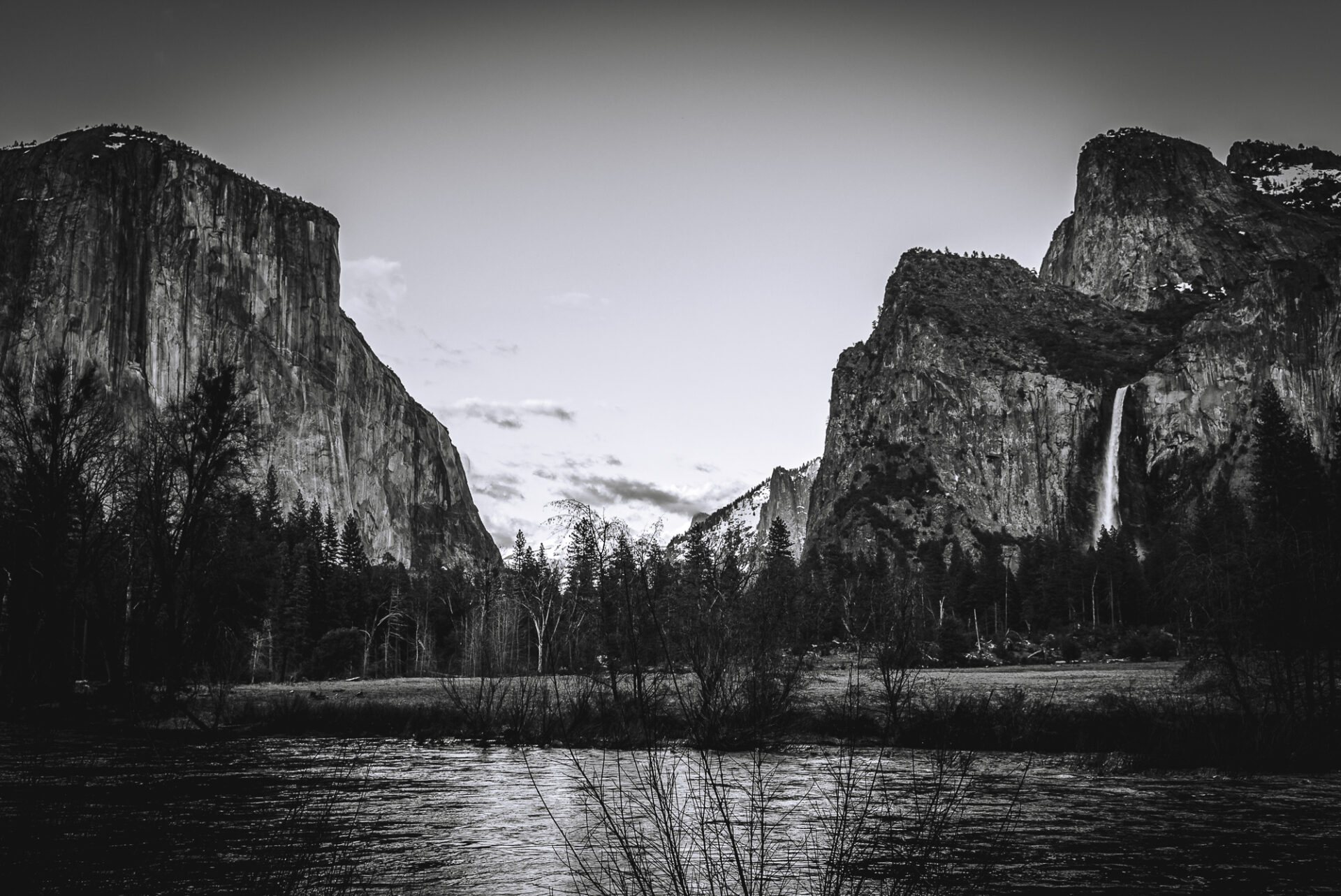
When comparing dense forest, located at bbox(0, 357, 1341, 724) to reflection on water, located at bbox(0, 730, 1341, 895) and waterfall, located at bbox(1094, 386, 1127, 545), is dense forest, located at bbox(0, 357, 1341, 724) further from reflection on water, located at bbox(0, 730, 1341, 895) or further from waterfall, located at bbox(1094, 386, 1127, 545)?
waterfall, located at bbox(1094, 386, 1127, 545)

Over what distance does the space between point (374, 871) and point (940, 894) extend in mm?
4865

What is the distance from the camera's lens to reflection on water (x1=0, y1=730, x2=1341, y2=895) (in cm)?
767

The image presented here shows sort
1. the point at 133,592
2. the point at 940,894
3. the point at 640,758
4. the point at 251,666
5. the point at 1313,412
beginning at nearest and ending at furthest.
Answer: the point at 940,894 < the point at 640,758 < the point at 133,592 < the point at 251,666 < the point at 1313,412

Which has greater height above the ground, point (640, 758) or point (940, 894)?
point (940, 894)

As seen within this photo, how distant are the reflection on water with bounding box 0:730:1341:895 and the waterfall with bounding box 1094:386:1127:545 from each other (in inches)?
6676

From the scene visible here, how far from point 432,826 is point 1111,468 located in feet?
608

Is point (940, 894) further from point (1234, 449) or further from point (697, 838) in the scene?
point (1234, 449)

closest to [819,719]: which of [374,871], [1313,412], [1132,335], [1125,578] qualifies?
[374,871]

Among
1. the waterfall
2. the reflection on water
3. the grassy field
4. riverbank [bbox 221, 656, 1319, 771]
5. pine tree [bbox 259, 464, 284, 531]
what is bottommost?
the grassy field

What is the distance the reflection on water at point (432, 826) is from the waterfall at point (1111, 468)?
170m

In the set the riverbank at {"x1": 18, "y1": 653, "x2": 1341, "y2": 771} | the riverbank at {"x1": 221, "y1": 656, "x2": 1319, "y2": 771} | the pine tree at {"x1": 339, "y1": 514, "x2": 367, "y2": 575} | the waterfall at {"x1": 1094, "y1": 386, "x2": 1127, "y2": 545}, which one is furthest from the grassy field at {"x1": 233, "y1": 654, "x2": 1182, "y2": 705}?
the waterfall at {"x1": 1094, "y1": 386, "x2": 1127, "y2": 545}

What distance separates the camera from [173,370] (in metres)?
188

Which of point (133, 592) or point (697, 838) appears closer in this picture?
point (697, 838)

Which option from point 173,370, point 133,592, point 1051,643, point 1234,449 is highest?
point 173,370
